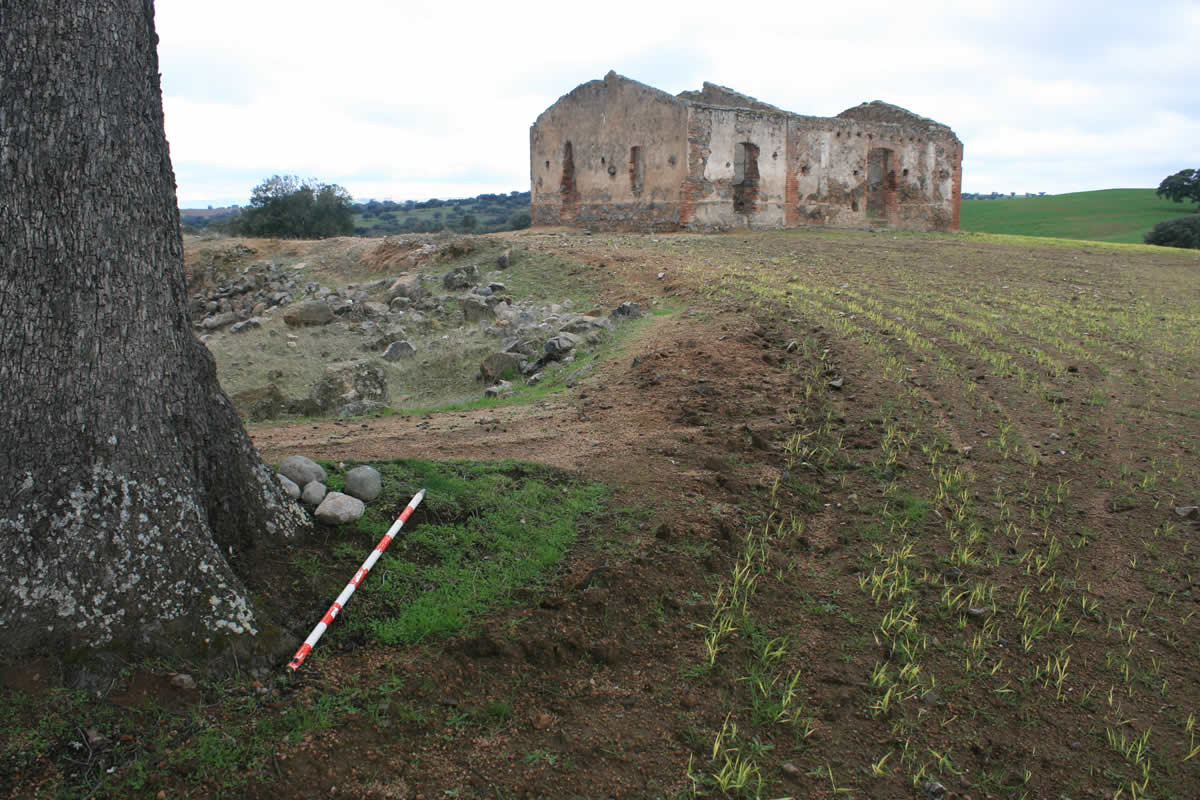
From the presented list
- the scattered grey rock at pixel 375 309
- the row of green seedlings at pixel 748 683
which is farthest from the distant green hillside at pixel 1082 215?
the row of green seedlings at pixel 748 683

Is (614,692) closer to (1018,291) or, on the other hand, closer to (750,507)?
(750,507)

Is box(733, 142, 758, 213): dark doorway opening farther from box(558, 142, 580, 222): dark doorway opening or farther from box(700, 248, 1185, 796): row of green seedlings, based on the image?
box(700, 248, 1185, 796): row of green seedlings

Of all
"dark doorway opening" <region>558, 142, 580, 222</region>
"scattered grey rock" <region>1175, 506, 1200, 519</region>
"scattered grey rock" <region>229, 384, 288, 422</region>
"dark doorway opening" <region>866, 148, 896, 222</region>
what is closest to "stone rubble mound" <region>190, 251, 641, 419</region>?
"scattered grey rock" <region>229, 384, 288, 422</region>

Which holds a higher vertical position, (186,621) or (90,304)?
(90,304)

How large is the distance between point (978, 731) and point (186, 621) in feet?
10.8

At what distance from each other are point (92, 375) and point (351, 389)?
21.5ft

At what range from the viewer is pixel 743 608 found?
13.9 ft

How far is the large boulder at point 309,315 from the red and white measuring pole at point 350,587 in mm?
9798

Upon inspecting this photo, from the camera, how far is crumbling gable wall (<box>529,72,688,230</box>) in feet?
70.8

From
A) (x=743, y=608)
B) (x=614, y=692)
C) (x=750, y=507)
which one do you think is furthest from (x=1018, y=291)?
(x=614, y=692)

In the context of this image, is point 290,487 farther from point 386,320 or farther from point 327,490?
point 386,320

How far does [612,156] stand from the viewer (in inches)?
905

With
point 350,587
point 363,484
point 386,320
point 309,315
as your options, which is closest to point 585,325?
point 386,320

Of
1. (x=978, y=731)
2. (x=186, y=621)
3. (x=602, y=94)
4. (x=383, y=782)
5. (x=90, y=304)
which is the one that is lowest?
(x=978, y=731)
